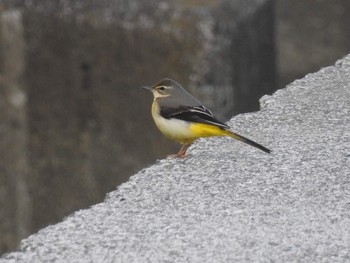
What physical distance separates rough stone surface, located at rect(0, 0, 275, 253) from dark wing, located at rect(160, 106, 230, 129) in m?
2.75

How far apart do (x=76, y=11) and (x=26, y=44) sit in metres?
0.52

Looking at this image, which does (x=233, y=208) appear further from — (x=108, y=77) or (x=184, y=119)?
(x=108, y=77)

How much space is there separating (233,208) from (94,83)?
4.60m

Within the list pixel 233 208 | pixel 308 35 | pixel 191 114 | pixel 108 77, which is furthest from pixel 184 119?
pixel 308 35

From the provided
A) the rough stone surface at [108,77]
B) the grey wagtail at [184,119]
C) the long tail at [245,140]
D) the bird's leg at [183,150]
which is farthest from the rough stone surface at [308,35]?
the long tail at [245,140]

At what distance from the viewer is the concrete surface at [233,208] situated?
16.7 feet

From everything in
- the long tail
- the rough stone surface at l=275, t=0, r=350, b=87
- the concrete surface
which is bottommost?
the rough stone surface at l=275, t=0, r=350, b=87

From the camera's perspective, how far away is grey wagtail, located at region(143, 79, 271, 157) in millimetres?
6559

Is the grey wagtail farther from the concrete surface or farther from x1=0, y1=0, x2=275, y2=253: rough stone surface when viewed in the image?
x1=0, y1=0, x2=275, y2=253: rough stone surface

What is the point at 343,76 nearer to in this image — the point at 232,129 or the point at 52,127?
the point at 232,129

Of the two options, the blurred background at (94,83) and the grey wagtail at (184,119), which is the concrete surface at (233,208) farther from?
the blurred background at (94,83)

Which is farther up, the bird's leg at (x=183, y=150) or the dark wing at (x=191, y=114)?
the dark wing at (x=191, y=114)

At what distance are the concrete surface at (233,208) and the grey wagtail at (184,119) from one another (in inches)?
3.9

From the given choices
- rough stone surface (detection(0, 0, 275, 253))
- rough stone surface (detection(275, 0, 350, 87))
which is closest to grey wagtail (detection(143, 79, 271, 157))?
rough stone surface (detection(0, 0, 275, 253))
